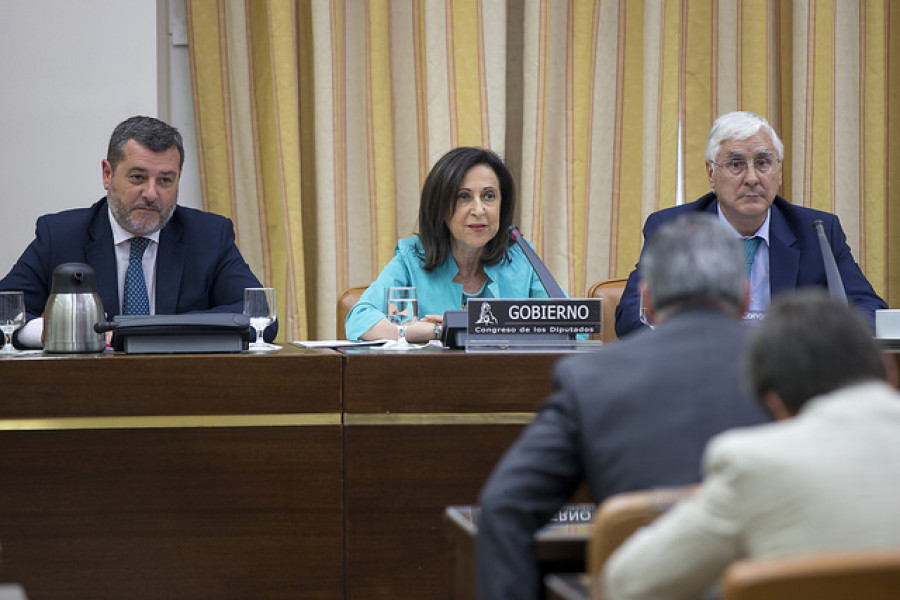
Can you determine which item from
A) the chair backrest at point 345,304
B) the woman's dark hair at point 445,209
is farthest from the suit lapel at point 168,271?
the woman's dark hair at point 445,209

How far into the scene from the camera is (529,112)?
452 cm

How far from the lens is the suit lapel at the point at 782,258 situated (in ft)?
10.7

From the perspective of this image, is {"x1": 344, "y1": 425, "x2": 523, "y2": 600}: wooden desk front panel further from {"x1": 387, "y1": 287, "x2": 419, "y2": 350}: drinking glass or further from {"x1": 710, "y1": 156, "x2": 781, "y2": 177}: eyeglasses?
{"x1": 710, "y1": 156, "x2": 781, "y2": 177}: eyeglasses

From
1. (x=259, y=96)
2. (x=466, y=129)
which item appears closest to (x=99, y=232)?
(x=259, y=96)

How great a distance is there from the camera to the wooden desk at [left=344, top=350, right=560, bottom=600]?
2.51 meters

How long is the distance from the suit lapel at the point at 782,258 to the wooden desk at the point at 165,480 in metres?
1.55

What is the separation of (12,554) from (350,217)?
97.3 inches

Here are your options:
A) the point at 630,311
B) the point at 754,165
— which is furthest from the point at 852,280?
the point at 630,311

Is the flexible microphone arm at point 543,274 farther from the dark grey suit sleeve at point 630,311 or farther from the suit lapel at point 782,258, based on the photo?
the suit lapel at point 782,258

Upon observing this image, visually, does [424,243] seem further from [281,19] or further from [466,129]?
[281,19]

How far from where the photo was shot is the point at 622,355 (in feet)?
4.51

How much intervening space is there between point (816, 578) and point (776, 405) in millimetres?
257

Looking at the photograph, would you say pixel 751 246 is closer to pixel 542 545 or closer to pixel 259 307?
pixel 259 307

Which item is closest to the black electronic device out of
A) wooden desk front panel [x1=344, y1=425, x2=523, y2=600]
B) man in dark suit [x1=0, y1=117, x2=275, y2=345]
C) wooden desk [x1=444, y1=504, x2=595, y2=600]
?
wooden desk front panel [x1=344, y1=425, x2=523, y2=600]
